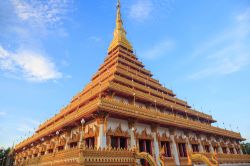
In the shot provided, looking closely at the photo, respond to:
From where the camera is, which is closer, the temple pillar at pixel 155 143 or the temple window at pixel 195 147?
the temple pillar at pixel 155 143

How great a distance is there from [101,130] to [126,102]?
610cm

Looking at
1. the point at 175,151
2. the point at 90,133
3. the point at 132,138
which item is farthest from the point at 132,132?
the point at 175,151

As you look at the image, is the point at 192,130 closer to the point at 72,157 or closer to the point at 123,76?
the point at 123,76

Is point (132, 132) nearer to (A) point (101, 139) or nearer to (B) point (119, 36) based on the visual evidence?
(A) point (101, 139)

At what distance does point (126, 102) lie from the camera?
20.0 metres

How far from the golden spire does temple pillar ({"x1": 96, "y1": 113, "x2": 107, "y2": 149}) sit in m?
19.2

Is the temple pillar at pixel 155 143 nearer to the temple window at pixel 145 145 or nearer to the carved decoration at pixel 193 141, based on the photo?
the temple window at pixel 145 145

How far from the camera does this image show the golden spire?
32.7 metres

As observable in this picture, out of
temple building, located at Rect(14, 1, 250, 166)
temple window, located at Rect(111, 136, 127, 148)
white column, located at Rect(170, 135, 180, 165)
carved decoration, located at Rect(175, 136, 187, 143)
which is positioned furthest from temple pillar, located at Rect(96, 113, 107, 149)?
carved decoration, located at Rect(175, 136, 187, 143)

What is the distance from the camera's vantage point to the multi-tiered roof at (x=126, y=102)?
16.3m

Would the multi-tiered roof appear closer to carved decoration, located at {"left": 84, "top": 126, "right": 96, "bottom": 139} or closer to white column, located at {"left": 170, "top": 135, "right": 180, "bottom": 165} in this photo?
carved decoration, located at {"left": 84, "top": 126, "right": 96, "bottom": 139}

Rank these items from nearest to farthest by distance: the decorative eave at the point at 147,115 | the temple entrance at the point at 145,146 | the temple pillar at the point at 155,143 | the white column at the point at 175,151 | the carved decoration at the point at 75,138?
1. the decorative eave at the point at 147,115
2. the temple entrance at the point at 145,146
3. the carved decoration at the point at 75,138
4. the temple pillar at the point at 155,143
5. the white column at the point at 175,151

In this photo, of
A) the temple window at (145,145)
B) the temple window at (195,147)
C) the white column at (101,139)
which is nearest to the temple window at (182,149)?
the temple window at (195,147)

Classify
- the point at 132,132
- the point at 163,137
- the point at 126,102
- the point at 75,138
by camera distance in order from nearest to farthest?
the point at 132,132 < the point at 75,138 < the point at 163,137 < the point at 126,102
